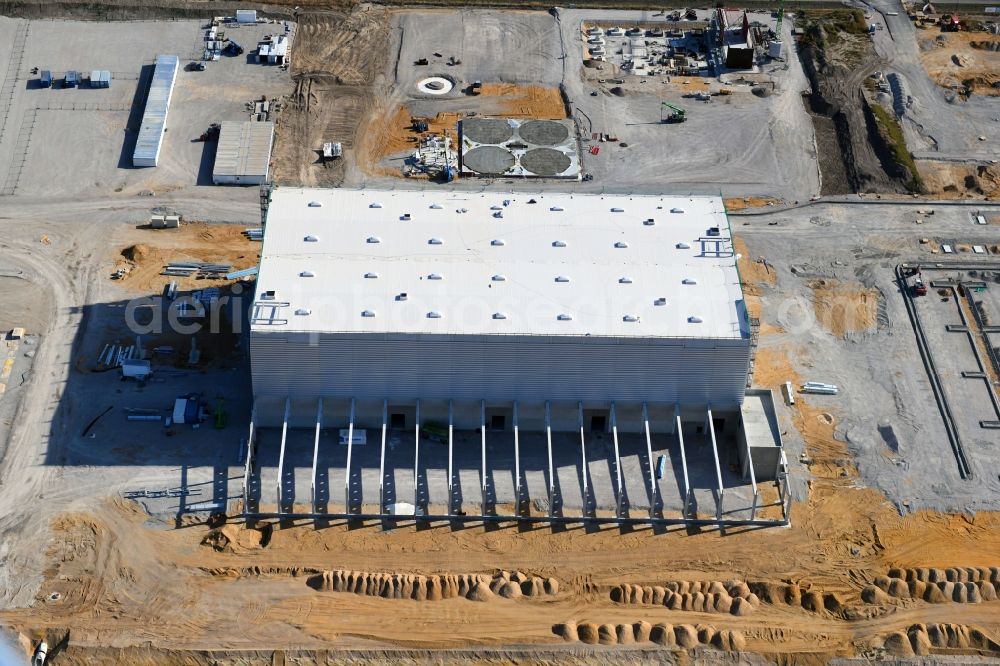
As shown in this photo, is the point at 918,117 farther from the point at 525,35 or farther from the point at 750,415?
the point at 750,415

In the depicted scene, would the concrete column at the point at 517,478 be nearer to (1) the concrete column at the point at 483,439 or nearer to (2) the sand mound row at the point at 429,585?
(1) the concrete column at the point at 483,439

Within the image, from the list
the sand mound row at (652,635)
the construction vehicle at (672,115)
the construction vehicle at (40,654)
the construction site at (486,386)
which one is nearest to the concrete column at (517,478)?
the construction site at (486,386)

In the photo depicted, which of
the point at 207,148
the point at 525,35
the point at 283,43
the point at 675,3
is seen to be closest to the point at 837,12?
the point at 675,3

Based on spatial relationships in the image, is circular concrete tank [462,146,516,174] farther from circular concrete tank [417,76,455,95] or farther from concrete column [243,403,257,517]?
concrete column [243,403,257,517]

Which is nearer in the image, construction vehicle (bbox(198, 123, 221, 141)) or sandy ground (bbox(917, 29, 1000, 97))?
construction vehicle (bbox(198, 123, 221, 141))

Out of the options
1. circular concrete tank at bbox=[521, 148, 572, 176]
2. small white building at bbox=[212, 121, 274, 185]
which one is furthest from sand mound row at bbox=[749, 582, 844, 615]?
small white building at bbox=[212, 121, 274, 185]

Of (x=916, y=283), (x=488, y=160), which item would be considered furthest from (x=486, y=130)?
(x=916, y=283)

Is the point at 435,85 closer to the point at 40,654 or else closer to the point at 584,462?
the point at 584,462
